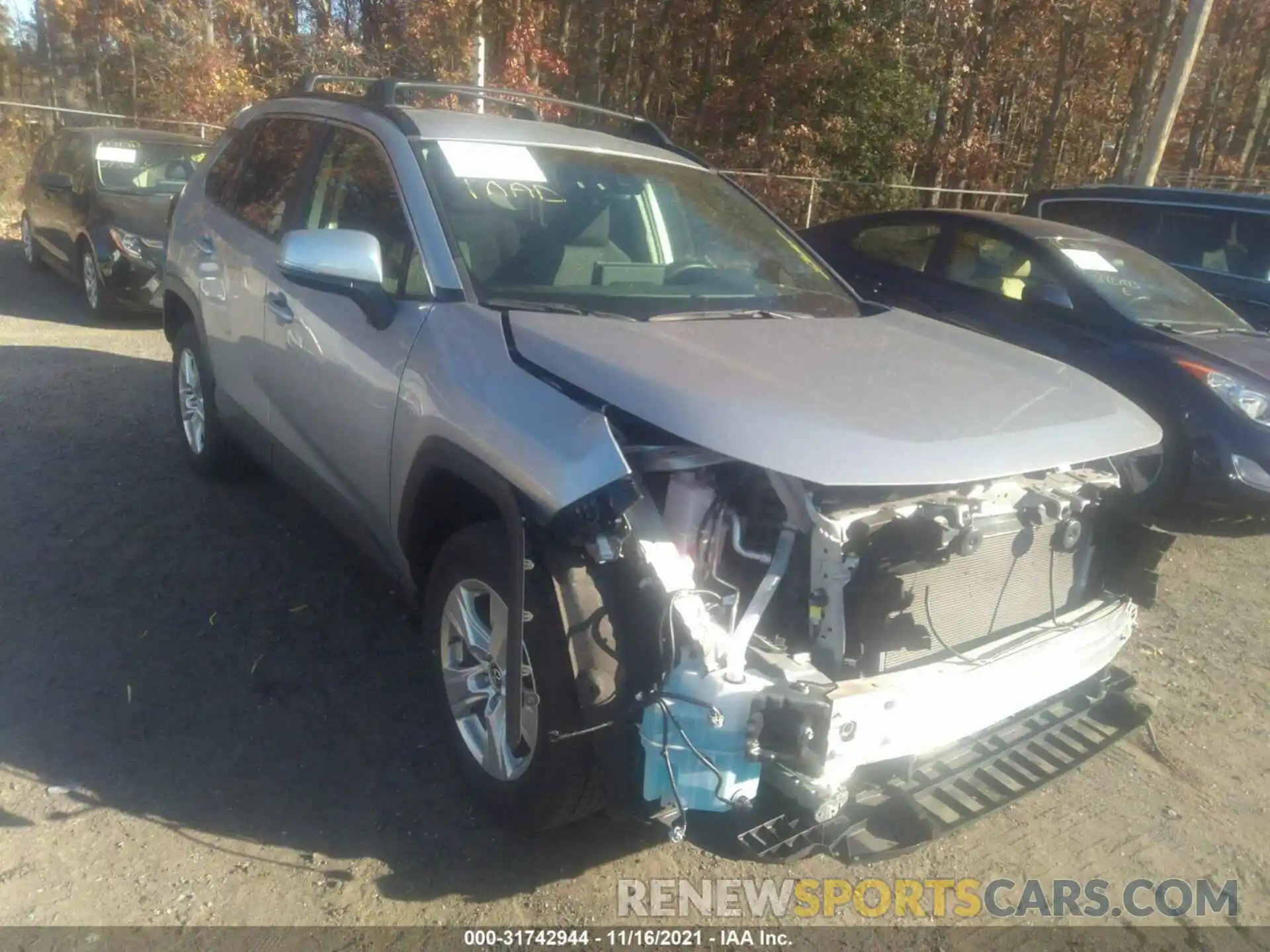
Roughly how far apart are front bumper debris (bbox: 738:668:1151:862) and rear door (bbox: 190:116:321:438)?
289cm

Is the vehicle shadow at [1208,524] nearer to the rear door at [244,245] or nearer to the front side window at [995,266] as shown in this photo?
the front side window at [995,266]

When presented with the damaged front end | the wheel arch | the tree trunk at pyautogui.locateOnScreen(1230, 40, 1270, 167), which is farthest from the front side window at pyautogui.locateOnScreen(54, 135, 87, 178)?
the tree trunk at pyautogui.locateOnScreen(1230, 40, 1270, 167)

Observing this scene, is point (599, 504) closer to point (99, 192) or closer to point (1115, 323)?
point (1115, 323)

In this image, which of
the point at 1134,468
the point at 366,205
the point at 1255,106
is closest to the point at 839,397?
the point at 1134,468

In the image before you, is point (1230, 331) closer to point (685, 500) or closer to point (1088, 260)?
point (1088, 260)

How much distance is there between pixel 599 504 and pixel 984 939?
161 cm

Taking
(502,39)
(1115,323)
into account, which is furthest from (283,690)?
(502,39)

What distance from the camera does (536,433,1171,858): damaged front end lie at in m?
2.31

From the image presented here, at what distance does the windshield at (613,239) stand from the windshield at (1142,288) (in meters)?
3.07

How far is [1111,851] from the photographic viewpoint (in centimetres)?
310

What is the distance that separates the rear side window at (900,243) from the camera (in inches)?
284

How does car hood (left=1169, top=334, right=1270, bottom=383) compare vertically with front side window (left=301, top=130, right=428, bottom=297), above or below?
below

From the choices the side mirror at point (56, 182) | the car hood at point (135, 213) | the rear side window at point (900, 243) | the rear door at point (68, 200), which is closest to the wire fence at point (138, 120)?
the rear door at point (68, 200)

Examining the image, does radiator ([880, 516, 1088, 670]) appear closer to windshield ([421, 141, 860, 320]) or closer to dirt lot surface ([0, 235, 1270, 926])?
dirt lot surface ([0, 235, 1270, 926])
